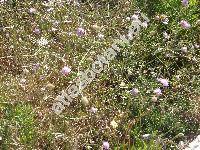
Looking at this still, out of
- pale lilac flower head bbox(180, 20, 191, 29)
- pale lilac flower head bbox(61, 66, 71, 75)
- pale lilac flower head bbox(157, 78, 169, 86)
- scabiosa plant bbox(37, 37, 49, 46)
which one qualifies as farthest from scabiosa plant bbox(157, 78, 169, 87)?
scabiosa plant bbox(37, 37, 49, 46)

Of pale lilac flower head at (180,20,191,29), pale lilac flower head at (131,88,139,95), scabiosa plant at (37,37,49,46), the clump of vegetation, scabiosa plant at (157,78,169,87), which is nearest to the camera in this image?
the clump of vegetation

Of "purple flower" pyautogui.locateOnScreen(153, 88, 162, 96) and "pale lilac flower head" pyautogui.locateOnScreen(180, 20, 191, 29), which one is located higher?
"pale lilac flower head" pyautogui.locateOnScreen(180, 20, 191, 29)

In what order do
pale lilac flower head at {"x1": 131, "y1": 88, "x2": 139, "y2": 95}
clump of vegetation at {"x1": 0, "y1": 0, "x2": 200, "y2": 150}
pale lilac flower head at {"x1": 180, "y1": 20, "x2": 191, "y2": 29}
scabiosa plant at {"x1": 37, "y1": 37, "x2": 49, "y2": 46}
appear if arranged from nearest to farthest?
clump of vegetation at {"x1": 0, "y1": 0, "x2": 200, "y2": 150} → pale lilac flower head at {"x1": 131, "y1": 88, "x2": 139, "y2": 95} → scabiosa plant at {"x1": 37, "y1": 37, "x2": 49, "y2": 46} → pale lilac flower head at {"x1": 180, "y1": 20, "x2": 191, "y2": 29}

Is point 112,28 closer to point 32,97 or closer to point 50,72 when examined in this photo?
point 50,72

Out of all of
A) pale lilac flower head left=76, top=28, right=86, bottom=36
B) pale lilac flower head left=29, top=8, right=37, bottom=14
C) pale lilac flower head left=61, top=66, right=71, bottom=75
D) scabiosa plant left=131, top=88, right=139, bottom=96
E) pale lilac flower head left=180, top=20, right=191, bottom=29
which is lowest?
scabiosa plant left=131, top=88, right=139, bottom=96

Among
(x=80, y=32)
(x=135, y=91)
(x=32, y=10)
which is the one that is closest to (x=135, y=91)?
(x=135, y=91)

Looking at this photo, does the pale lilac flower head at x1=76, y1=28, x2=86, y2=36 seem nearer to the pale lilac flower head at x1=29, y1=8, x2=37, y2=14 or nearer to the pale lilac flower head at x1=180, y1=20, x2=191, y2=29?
the pale lilac flower head at x1=29, y1=8, x2=37, y2=14

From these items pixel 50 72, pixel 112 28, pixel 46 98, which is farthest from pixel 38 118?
pixel 112 28

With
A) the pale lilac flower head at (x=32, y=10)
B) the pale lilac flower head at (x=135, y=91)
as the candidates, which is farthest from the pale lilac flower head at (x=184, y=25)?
the pale lilac flower head at (x=32, y=10)

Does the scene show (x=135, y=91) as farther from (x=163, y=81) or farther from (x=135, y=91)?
(x=163, y=81)

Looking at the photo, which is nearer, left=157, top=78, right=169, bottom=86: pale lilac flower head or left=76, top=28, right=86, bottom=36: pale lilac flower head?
left=157, top=78, right=169, bottom=86: pale lilac flower head

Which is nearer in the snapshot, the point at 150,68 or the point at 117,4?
the point at 150,68
